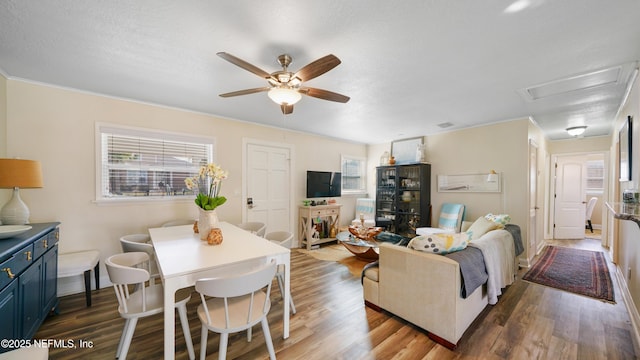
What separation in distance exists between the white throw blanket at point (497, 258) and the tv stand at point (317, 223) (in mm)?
2890

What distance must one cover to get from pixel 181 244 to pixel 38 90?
252cm

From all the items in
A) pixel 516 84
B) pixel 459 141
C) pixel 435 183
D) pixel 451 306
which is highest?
pixel 516 84

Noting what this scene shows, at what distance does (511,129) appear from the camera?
155 inches

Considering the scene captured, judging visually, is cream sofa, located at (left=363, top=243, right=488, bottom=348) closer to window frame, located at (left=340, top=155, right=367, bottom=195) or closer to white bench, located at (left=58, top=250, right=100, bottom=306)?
white bench, located at (left=58, top=250, right=100, bottom=306)

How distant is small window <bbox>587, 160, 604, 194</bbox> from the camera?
682 cm

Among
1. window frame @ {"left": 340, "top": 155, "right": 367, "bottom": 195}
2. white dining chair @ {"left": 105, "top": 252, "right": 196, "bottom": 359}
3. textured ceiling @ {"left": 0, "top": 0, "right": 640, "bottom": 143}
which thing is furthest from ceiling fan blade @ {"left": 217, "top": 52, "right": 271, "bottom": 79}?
window frame @ {"left": 340, "top": 155, "right": 367, "bottom": 195}

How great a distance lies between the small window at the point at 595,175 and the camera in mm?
6824

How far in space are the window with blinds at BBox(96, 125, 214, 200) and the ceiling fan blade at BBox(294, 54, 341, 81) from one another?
252 centimetres

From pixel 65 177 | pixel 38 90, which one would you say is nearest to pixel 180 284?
pixel 65 177

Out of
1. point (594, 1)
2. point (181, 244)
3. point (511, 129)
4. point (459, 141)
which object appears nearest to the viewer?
point (594, 1)

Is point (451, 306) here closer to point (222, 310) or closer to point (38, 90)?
point (222, 310)

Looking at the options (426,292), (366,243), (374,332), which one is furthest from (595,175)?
(374,332)

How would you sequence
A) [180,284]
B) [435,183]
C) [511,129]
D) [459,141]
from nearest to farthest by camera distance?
1. [180,284]
2. [511,129]
3. [459,141]
4. [435,183]

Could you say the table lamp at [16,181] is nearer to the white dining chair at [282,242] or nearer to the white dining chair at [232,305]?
the white dining chair at [232,305]
